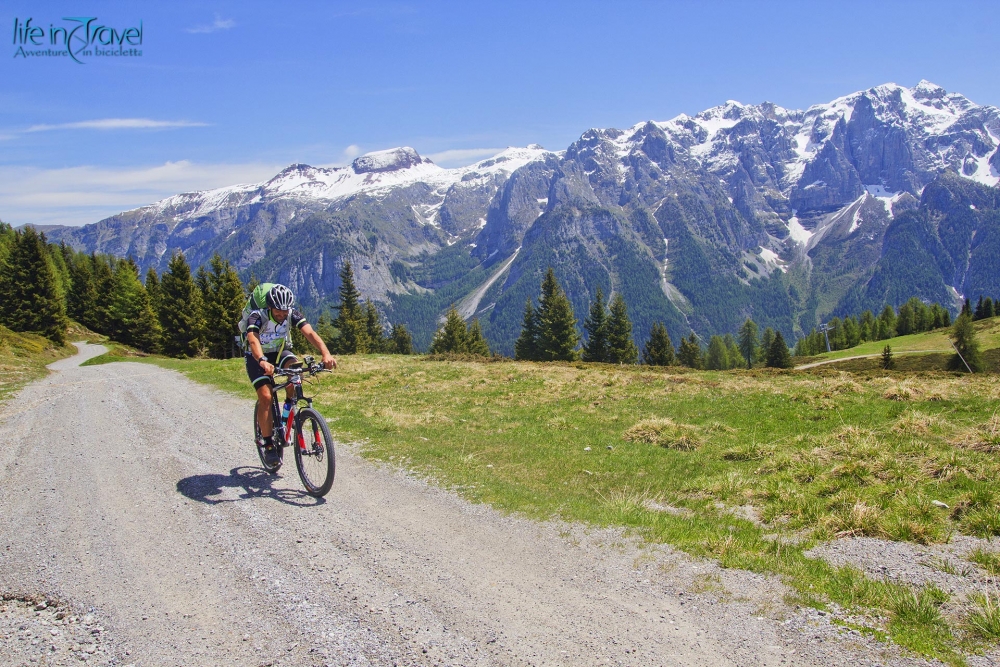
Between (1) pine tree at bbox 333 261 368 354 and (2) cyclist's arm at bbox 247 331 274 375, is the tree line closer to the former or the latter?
(1) pine tree at bbox 333 261 368 354

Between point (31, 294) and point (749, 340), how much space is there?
149631 mm

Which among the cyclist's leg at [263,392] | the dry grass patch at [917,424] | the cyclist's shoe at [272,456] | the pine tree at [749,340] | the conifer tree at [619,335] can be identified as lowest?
the pine tree at [749,340]

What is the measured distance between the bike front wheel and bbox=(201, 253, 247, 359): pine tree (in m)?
52.5

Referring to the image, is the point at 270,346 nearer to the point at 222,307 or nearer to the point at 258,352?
the point at 258,352

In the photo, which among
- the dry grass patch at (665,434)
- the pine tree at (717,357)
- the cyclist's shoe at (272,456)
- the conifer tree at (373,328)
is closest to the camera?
the cyclist's shoe at (272,456)

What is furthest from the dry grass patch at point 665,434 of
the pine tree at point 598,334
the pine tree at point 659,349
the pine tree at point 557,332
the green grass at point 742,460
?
the pine tree at point 659,349

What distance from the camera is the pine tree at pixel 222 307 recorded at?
187 ft

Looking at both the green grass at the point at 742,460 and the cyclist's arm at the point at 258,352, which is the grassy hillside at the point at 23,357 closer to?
the green grass at the point at 742,460

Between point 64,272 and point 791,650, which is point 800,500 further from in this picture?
point 64,272

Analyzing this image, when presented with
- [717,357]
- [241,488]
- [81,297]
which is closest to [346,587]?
[241,488]

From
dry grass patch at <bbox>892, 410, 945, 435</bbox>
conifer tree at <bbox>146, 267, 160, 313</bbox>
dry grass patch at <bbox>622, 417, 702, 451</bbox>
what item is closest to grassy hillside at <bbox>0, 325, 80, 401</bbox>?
conifer tree at <bbox>146, 267, 160, 313</bbox>

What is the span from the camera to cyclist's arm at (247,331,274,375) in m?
9.52

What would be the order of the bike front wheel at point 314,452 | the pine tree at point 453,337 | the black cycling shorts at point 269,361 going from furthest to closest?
the pine tree at point 453,337
the black cycling shorts at point 269,361
the bike front wheel at point 314,452

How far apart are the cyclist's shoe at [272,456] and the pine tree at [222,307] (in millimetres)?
51487
